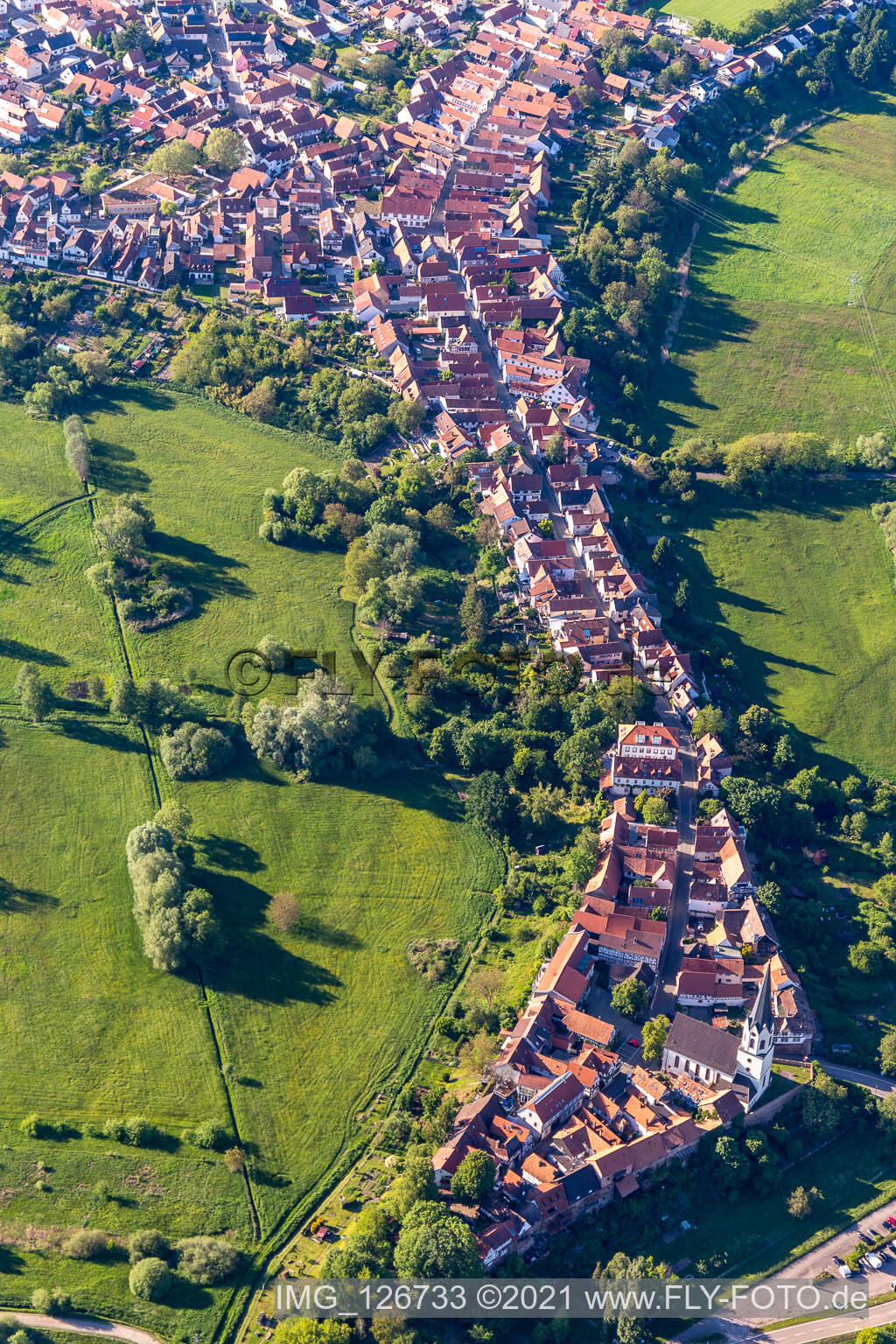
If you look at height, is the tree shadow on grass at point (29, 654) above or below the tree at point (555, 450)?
below

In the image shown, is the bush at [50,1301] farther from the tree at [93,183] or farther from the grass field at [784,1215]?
the tree at [93,183]

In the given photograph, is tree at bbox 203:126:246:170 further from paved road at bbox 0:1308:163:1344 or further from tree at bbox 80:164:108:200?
paved road at bbox 0:1308:163:1344

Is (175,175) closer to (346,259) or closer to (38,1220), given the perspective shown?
(346,259)

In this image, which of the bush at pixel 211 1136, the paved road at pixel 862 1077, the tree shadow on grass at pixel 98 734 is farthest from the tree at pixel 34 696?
the paved road at pixel 862 1077

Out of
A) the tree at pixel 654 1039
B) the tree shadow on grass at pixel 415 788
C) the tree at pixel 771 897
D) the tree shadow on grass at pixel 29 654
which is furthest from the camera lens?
the tree shadow on grass at pixel 29 654

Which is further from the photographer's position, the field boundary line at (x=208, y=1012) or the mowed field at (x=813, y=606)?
the mowed field at (x=813, y=606)

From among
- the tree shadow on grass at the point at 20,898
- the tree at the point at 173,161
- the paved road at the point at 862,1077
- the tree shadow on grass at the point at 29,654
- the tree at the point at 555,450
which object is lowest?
the tree shadow on grass at the point at 20,898

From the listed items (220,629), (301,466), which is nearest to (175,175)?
(301,466)

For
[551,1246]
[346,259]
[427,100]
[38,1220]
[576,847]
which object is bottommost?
[38,1220]
